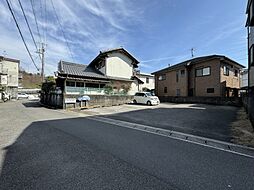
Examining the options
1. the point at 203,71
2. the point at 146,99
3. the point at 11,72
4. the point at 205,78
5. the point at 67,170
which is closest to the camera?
the point at 67,170

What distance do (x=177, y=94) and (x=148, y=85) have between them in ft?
40.3

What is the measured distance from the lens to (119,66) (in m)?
26.5

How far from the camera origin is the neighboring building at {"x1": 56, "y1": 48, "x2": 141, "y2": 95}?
19.6 meters

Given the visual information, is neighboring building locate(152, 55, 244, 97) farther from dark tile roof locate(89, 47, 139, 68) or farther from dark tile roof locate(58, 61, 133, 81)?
dark tile roof locate(58, 61, 133, 81)

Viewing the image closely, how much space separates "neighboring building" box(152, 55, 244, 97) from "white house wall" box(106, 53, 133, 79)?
6273mm

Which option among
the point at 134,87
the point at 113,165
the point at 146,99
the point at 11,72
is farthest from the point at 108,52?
the point at 11,72

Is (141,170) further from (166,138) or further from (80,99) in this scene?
(80,99)

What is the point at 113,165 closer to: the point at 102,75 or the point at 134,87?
the point at 102,75

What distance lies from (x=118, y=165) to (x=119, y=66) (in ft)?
78.1

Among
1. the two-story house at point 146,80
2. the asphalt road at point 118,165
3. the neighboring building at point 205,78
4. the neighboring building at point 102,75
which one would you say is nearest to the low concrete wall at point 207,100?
the neighboring building at point 205,78

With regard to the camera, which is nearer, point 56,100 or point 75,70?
point 56,100

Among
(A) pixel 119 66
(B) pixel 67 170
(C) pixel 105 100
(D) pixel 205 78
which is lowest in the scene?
(B) pixel 67 170

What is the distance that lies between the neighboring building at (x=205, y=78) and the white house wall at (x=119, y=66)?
6273mm

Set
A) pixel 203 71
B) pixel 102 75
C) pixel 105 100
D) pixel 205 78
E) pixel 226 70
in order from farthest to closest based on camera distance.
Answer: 1. pixel 102 75
2. pixel 203 71
3. pixel 205 78
4. pixel 226 70
5. pixel 105 100
